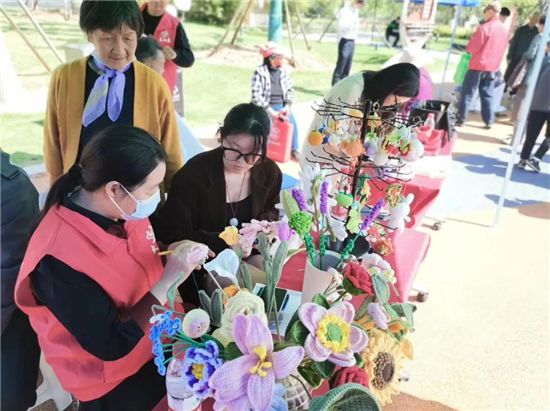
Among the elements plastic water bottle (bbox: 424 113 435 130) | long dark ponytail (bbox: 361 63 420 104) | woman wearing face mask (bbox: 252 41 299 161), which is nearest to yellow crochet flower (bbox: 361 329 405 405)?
long dark ponytail (bbox: 361 63 420 104)

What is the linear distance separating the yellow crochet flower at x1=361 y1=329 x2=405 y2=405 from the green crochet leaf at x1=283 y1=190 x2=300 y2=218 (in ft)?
1.16

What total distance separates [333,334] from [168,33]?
3.61 m

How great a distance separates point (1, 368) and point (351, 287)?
3.60 ft

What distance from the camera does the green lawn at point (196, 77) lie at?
5.02 metres

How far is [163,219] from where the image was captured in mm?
1776

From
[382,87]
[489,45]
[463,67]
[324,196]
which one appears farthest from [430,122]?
[463,67]

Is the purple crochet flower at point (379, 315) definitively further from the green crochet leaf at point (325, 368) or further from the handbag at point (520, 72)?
the handbag at point (520, 72)

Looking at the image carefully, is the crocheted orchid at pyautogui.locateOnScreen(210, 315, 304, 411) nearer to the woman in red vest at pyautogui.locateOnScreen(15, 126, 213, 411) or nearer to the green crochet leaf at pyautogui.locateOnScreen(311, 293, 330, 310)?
the green crochet leaf at pyautogui.locateOnScreen(311, 293, 330, 310)

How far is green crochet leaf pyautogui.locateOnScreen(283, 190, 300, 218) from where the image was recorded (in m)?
1.08

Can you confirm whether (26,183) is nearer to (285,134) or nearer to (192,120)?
(285,134)

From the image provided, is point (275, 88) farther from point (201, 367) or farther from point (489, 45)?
point (201, 367)

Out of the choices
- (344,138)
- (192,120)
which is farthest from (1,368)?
(192,120)

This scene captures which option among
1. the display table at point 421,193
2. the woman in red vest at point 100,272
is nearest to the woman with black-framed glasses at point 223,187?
the woman in red vest at point 100,272

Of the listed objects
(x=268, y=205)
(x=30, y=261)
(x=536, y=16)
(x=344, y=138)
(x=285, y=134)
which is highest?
(x=536, y=16)
